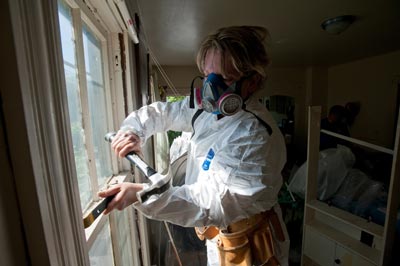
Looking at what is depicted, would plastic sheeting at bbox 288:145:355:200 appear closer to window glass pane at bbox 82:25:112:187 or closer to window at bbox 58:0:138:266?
window at bbox 58:0:138:266

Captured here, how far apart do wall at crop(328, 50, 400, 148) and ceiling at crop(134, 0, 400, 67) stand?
429mm

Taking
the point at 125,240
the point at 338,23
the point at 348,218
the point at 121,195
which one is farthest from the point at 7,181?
the point at 338,23

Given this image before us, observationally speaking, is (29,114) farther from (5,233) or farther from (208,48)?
(208,48)

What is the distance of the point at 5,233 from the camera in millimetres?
269

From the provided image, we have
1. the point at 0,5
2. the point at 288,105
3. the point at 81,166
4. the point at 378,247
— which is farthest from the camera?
the point at 288,105

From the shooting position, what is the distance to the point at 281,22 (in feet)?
6.03

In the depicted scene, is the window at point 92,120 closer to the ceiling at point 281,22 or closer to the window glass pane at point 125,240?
the window glass pane at point 125,240

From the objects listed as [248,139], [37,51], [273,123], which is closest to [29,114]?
[37,51]

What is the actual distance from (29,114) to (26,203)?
13cm

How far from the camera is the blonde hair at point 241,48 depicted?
798 mm

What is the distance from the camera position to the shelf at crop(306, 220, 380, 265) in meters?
1.44

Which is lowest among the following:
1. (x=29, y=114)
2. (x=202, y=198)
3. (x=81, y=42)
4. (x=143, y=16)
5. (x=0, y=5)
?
(x=202, y=198)

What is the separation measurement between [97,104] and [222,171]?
26.7 inches

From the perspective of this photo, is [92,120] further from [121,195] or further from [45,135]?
[45,135]
